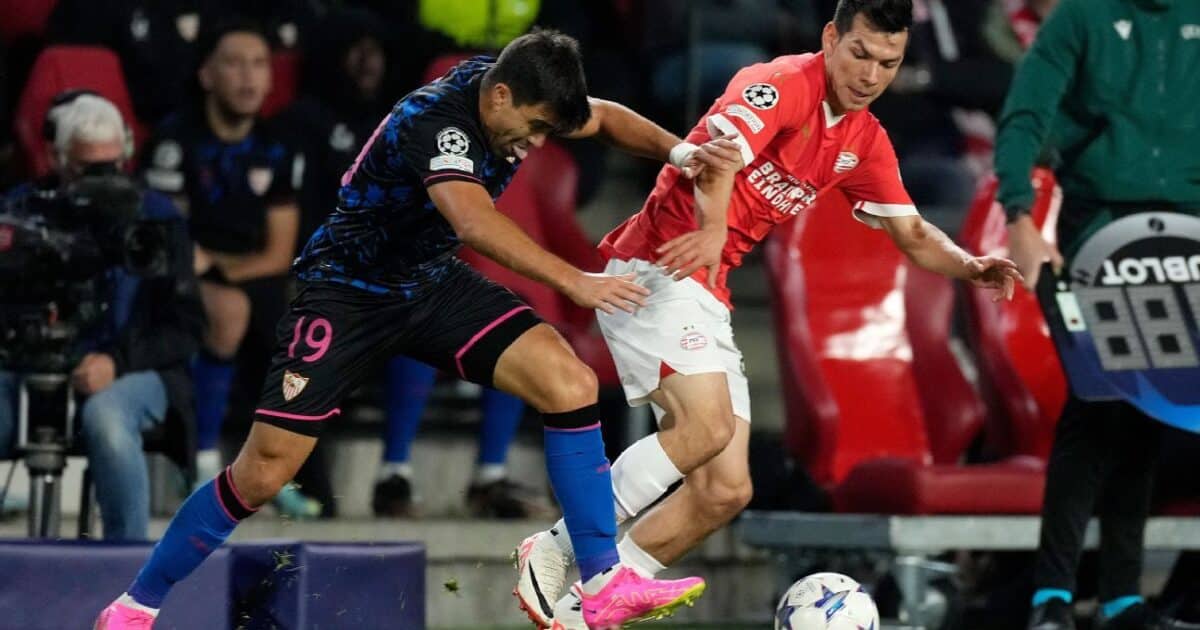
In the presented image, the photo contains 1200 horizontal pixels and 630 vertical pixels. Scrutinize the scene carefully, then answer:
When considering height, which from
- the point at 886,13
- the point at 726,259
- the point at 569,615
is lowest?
the point at 569,615

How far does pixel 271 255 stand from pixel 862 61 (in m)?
3.02

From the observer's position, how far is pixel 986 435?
827 cm

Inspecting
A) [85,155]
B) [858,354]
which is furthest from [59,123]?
[858,354]

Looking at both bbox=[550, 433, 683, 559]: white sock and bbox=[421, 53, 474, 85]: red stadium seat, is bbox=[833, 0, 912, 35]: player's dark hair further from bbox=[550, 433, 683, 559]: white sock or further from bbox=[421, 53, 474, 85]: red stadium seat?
bbox=[421, 53, 474, 85]: red stadium seat

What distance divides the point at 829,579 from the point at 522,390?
962mm

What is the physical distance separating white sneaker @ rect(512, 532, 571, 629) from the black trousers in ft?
5.44

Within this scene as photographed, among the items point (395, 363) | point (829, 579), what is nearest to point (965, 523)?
point (829, 579)

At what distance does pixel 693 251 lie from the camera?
17.3ft

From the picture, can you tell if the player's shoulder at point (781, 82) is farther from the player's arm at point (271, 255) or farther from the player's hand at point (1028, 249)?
the player's arm at point (271, 255)

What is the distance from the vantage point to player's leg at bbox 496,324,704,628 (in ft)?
17.3

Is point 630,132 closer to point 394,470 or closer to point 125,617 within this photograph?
point 125,617

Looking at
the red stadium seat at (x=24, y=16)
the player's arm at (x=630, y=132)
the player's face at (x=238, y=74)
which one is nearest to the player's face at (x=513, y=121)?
the player's arm at (x=630, y=132)

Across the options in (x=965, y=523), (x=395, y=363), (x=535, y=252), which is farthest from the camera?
(x=395, y=363)

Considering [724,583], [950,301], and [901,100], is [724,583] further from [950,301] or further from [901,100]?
[901,100]
